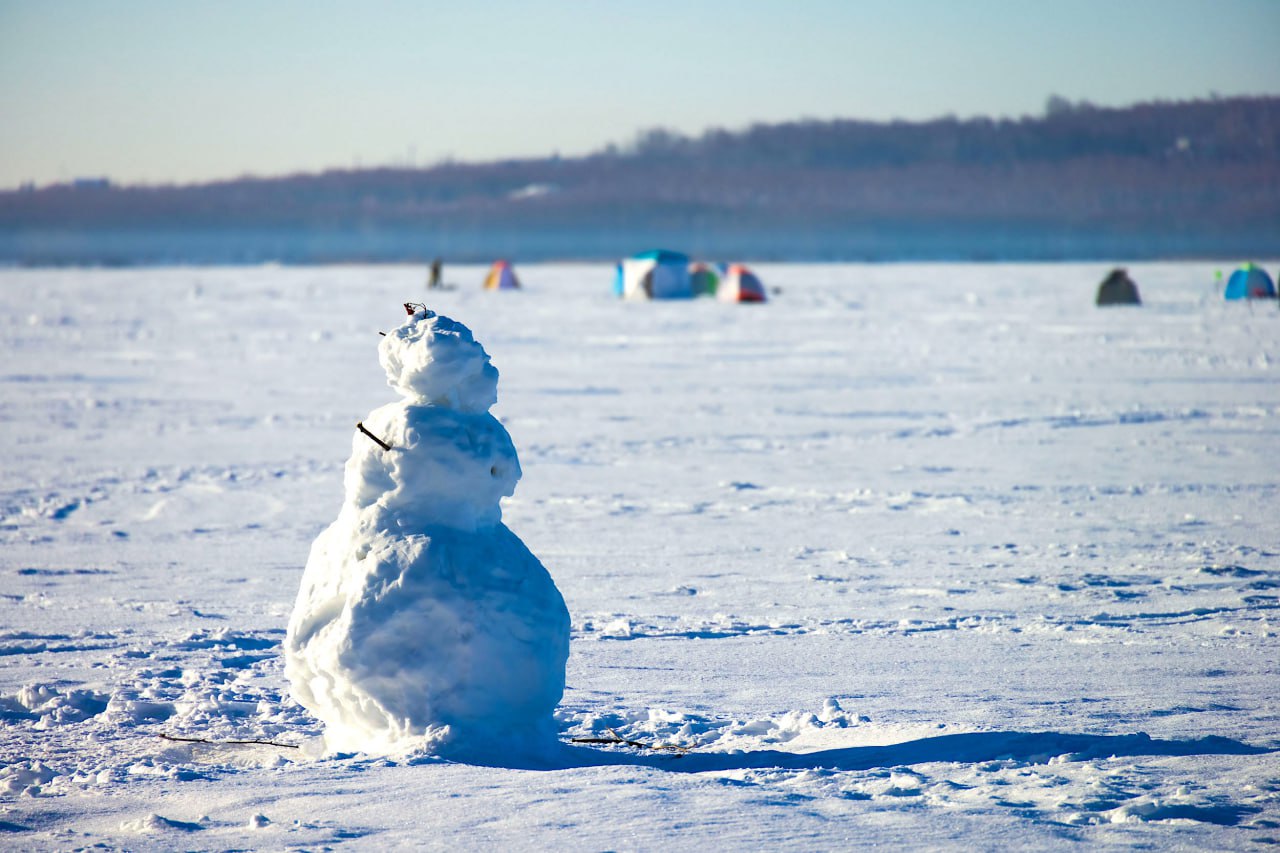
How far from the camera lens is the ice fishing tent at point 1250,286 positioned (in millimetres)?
34094

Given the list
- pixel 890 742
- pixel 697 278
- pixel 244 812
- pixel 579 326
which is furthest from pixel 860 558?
pixel 697 278

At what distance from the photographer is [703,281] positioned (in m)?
42.4

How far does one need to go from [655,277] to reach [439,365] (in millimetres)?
35440

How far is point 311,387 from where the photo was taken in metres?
17.6

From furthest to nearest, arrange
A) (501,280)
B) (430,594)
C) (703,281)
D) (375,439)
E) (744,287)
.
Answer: (501,280) < (703,281) < (744,287) < (375,439) < (430,594)

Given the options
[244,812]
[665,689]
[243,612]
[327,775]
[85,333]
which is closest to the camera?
[244,812]

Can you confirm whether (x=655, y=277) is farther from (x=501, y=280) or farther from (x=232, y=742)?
(x=232, y=742)

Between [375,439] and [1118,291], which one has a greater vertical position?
[1118,291]

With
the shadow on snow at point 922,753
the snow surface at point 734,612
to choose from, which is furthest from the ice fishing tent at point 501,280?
the shadow on snow at point 922,753

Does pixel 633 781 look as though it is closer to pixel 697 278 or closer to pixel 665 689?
pixel 665 689

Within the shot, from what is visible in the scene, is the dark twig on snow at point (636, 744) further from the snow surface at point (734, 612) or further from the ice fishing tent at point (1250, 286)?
the ice fishing tent at point (1250, 286)

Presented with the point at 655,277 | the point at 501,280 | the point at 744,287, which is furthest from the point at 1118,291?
the point at 501,280

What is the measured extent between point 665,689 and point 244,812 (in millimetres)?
2044

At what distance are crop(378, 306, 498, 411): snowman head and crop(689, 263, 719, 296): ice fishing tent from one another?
1474 inches
